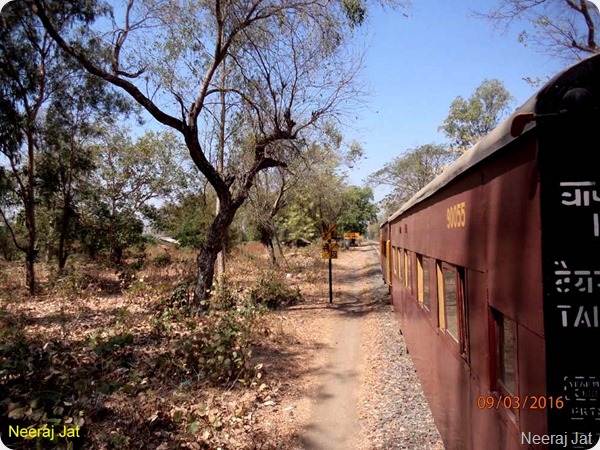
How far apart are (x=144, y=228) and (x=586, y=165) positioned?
74.5 ft

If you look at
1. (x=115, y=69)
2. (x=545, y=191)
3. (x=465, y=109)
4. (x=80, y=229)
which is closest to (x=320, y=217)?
(x=465, y=109)

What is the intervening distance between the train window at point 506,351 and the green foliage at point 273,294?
1099cm

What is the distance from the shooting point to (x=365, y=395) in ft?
20.5

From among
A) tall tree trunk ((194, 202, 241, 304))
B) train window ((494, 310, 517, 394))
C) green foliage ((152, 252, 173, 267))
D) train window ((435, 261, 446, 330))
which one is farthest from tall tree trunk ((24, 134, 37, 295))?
train window ((494, 310, 517, 394))

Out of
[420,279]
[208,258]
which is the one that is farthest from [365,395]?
[208,258]

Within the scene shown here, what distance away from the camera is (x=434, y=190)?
12.9 ft

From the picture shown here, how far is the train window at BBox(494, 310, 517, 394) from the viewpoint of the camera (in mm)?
2076

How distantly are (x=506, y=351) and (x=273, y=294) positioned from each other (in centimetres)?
1180

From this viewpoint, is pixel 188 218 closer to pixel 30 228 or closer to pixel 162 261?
pixel 162 261

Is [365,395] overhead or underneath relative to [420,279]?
underneath

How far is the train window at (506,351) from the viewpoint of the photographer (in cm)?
208

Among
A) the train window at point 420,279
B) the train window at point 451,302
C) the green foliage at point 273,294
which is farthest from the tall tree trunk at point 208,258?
the train window at point 451,302
